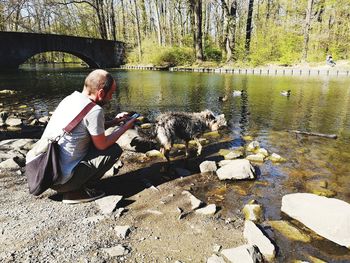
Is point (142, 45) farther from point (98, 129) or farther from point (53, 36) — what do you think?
point (98, 129)

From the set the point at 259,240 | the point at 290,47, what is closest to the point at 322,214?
the point at 259,240

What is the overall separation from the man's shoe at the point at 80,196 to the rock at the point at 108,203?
0.14 meters

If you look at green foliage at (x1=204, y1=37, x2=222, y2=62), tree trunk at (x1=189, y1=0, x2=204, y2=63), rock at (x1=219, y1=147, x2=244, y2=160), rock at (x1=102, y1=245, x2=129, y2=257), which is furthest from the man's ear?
green foliage at (x1=204, y1=37, x2=222, y2=62)


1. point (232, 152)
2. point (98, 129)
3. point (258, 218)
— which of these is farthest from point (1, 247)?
point (232, 152)

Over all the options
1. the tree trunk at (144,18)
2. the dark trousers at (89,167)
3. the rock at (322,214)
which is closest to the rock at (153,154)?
the dark trousers at (89,167)

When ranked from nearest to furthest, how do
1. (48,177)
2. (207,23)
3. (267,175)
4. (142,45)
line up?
(48,177) < (267,175) < (142,45) < (207,23)

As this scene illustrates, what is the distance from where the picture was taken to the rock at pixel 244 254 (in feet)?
12.0

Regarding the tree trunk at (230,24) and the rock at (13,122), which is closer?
the rock at (13,122)

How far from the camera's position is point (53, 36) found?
41.9 meters

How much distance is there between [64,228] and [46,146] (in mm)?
1261

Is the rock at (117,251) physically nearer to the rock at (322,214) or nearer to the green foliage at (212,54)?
the rock at (322,214)

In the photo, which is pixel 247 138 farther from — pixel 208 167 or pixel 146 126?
pixel 146 126

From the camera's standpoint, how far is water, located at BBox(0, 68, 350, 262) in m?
5.62

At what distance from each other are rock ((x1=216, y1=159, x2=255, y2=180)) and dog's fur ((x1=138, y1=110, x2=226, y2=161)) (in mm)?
1436
